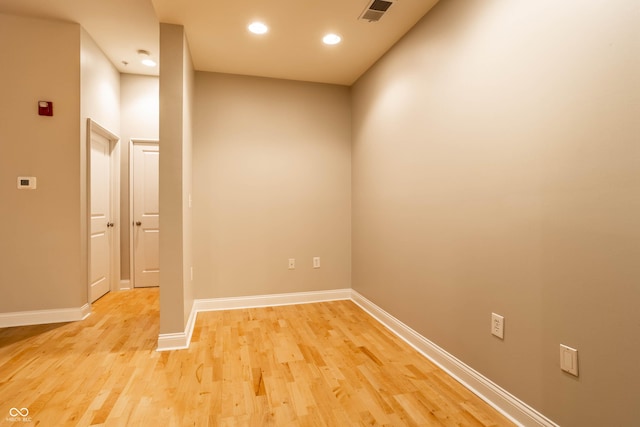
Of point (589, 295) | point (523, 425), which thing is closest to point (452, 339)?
point (523, 425)

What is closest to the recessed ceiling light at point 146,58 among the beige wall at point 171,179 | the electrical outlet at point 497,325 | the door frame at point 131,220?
the door frame at point 131,220

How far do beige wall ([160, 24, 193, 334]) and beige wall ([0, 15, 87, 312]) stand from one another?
1234 millimetres

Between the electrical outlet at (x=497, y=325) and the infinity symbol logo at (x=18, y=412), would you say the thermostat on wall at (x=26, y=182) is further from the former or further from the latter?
the electrical outlet at (x=497, y=325)

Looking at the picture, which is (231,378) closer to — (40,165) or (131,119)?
(40,165)

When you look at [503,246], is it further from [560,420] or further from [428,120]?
[428,120]

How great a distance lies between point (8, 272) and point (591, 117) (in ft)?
14.4

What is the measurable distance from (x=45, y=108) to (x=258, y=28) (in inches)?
84.7

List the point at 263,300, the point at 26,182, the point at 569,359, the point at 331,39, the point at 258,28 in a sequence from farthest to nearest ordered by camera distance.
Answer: the point at 263,300 < the point at 26,182 < the point at 331,39 < the point at 258,28 < the point at 569,359

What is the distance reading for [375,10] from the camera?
7.56 feet

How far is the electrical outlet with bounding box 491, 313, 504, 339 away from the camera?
5.66 ft

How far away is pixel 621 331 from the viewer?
119 centimetres

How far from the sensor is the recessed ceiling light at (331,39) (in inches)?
106

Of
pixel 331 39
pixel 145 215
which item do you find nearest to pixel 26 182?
pixel 145 215

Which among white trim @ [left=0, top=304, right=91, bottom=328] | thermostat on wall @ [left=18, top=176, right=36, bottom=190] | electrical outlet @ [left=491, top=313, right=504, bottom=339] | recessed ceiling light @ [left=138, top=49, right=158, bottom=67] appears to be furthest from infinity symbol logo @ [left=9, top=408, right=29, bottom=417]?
recessed ceiling light @ [left=138, top=49, right=158, bottom=67]
